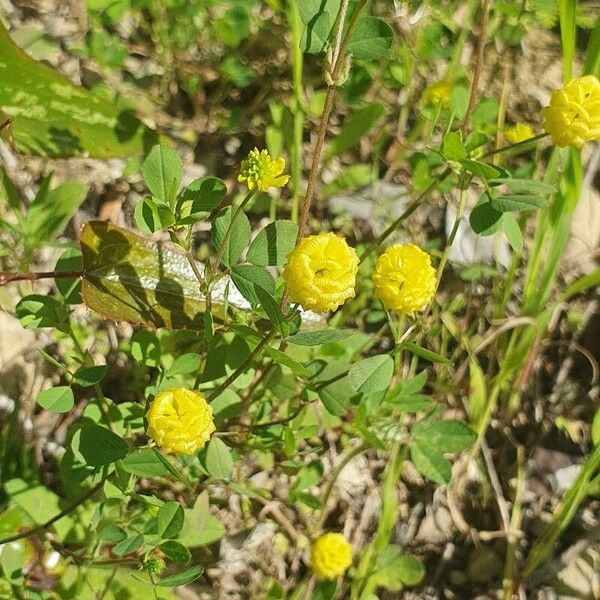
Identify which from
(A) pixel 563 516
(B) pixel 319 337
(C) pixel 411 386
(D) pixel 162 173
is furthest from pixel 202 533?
(A) pixel 563 516

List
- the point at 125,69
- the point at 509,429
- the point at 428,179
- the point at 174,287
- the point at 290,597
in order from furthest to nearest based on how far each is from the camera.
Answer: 1. the point at 125,69
2. the point at 509,429
3. the point at 428,179
4. the point at 290,597
5. the point at 174,287

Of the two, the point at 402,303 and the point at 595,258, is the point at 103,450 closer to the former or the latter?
the point at 402,303

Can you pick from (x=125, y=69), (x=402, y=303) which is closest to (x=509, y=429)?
(x=402, y=303)

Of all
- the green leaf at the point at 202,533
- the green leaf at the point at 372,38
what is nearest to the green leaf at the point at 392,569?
the green leaf at the point at 202,533

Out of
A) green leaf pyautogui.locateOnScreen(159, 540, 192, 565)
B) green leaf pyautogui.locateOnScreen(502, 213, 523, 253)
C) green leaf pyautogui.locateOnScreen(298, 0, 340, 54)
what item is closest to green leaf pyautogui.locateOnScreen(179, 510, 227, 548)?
green leaf pyautogui.locateOnScreen(159, 540, 192, 565)

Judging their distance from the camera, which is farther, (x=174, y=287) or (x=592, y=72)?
(x=592, y=72)
